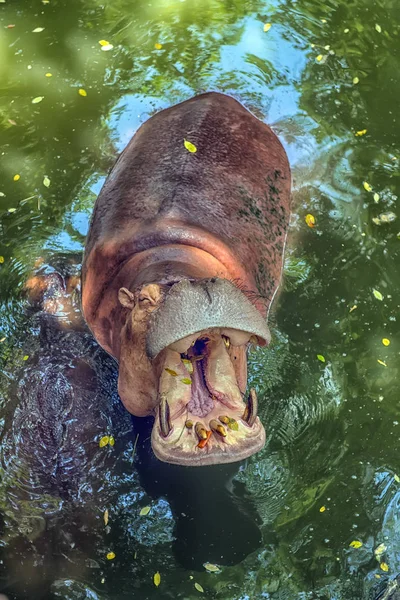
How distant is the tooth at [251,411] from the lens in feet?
13.7

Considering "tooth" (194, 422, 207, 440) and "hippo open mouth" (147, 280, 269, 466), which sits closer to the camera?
"hippo open mouth" (147, 280, 269, 466)

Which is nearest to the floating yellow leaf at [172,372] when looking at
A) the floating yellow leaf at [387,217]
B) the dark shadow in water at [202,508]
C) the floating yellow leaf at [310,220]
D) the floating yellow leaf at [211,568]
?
the dark shadow in water at [202,508]

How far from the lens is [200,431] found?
4.12 meters

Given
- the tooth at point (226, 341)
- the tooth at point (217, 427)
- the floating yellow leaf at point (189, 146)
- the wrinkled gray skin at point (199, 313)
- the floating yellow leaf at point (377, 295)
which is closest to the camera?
the wrinkled gray skin at point (199, 313)

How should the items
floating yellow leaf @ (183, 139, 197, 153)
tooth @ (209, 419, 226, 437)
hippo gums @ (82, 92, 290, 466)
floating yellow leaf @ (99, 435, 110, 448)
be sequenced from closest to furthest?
hippo gums @ (82, 92, 290, 466) < tooth @ (209, 419, 226, 437) < floating yellow leaf @ (99, 435, 110, 448) < floating yellow leaf @ (183, 139, 197, 153)

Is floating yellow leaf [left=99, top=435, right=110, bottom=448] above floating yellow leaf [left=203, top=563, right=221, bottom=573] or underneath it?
above

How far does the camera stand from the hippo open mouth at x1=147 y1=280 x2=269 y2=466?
388cm

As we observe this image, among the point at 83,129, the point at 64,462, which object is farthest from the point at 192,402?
the point at 83,129

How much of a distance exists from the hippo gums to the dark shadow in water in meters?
0.73

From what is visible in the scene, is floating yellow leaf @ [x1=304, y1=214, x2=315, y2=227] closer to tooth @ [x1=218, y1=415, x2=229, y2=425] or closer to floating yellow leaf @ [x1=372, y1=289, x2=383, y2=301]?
floating yellow leaf @ [x1=372, y1=289, x2=383, y2=301]

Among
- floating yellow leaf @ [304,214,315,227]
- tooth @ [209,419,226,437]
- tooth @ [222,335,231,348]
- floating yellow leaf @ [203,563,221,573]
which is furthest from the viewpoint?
floating yellow leaf @ [304,214,315,227]

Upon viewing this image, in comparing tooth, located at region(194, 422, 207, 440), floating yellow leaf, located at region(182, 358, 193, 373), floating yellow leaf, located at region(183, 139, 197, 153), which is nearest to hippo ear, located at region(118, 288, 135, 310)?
floating yellow leaf, located at region(182, 358, 193, 373)

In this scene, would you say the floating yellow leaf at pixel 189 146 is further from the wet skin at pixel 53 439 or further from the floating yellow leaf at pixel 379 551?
the floating yellow leaf at pixel 379 551

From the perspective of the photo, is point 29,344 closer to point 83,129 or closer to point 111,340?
point 111,340
